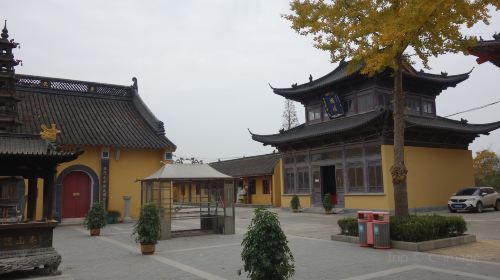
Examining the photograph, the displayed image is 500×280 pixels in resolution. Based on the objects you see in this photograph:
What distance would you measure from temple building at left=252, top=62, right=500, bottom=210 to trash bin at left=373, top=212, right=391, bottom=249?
9749 mm

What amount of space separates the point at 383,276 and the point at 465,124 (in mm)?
21284

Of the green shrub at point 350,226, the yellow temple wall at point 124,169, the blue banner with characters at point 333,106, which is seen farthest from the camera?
the blue banner with characters at point 333,106

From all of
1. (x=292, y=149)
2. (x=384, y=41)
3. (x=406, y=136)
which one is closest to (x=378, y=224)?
(x=384, y=41)

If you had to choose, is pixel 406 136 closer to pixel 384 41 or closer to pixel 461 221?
pixel 461 221

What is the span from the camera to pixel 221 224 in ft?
47.6

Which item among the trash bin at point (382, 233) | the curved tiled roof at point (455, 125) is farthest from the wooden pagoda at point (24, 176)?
the curved tiled roof at point (455, 125)

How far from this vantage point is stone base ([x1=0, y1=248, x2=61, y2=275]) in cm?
788

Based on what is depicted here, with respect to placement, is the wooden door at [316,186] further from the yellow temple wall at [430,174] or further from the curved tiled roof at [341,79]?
the curved tiled roof at [341,79]

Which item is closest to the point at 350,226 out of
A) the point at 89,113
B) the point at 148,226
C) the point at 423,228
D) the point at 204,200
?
the point at 423,228

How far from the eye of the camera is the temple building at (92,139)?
18891mm

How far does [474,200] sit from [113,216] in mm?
17681

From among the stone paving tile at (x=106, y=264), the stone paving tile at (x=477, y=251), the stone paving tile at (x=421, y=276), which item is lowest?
the stone paving tile at (x=106, y=264)

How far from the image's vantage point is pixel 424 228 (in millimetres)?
9938

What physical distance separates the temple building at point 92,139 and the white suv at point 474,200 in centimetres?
1478
